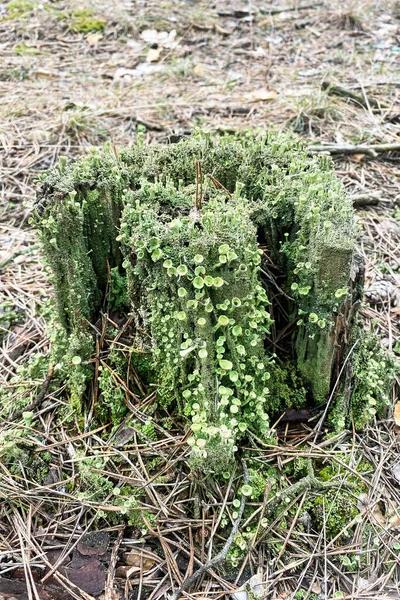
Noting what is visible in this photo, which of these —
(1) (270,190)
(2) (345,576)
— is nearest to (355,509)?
(2) (345,576)

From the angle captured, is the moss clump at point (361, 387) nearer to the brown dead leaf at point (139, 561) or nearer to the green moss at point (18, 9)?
the brown dead leaf at point (139, 561)

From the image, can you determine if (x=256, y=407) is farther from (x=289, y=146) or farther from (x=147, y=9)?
(x=147, y=9)

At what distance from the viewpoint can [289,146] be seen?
2.91 m

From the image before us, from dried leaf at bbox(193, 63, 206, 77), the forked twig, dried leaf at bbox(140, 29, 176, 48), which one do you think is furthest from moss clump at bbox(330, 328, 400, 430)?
dried leaf at bbox(140, 29, 176, 48)

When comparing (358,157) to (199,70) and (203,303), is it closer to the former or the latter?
(199,70)

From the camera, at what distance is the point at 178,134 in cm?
327

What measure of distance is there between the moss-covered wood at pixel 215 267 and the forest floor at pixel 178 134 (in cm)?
34

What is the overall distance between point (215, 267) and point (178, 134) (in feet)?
4.58

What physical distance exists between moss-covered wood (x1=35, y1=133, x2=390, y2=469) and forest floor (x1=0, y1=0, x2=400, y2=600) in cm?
34

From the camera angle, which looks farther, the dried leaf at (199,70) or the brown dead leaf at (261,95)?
the dried leaf at (199,70)

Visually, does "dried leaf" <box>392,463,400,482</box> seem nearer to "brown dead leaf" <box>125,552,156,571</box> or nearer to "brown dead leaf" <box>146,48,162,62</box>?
"brown dead leaf" <box>125,552,156,571</box>

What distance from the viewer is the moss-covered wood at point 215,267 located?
2.29 meters

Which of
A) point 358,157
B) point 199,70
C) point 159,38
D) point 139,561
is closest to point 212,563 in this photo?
point 139,561

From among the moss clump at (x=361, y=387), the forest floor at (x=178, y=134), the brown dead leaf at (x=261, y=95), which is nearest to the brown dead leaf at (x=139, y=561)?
the forest floor at (x=178, y=134)
